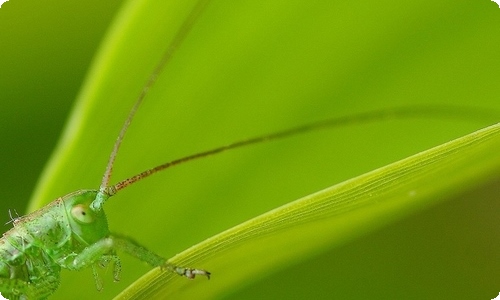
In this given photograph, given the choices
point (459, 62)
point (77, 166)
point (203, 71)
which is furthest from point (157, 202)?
point (459, 62)

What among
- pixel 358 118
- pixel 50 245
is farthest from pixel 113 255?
pixel 358 118

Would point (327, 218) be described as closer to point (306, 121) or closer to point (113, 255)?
point (306, 121)

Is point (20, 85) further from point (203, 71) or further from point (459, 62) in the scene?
point (459, 62)

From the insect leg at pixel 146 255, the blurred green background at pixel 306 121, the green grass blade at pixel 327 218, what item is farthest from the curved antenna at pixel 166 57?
the green grass blade at pixel 327 218

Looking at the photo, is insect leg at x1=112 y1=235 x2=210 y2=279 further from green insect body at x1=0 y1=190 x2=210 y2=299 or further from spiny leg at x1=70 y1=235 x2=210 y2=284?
green insect body at x1=0 y1=190 x2=210 y2=299

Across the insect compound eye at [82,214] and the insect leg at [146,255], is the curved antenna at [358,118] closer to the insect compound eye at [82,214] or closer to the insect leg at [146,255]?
the insect leg at [146,255]

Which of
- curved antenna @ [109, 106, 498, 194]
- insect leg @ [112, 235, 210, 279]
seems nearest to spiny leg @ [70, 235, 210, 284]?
insect leg @ [112, 235, 210, 279]
